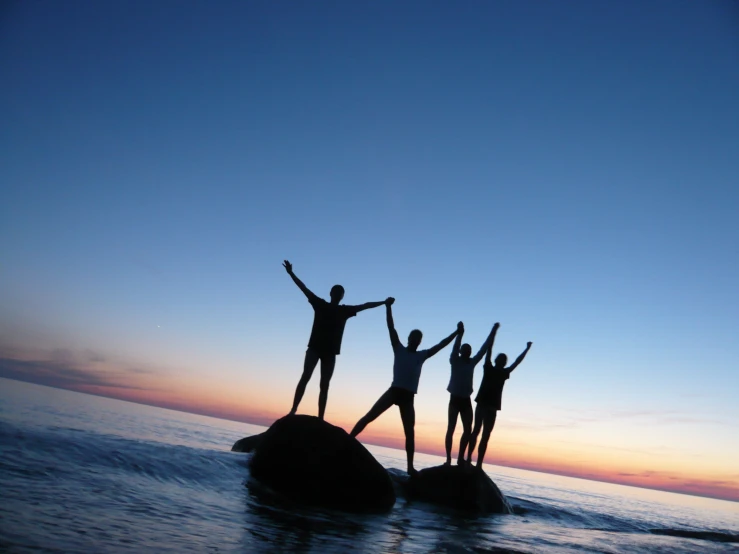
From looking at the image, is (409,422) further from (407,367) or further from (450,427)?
(450,427)

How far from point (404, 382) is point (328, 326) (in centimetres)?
190

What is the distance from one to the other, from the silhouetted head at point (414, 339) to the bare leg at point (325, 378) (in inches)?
62.8

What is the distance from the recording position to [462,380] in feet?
34.8

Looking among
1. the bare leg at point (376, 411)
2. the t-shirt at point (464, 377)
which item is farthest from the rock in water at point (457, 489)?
the bare leg at point (376, 411)

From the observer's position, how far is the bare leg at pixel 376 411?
9.40 m

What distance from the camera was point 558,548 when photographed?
22.9 feet

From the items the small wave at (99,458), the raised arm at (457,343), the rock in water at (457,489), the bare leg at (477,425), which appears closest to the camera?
the small wave at (99,458)

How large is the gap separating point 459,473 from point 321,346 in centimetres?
445

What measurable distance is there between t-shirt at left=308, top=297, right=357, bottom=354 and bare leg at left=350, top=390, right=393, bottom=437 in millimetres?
1357

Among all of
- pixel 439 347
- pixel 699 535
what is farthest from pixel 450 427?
pixel 699 535

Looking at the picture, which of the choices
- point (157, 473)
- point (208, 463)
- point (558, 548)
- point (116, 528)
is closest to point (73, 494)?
point (116, 528)

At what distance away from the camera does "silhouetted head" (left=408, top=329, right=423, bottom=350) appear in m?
9.71

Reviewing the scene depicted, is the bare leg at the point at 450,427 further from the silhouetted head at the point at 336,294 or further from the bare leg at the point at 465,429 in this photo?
the silhouetted head at the point at 336,294

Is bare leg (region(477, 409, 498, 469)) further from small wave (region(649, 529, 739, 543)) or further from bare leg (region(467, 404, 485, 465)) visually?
small wave (region(649, 529, 739, 543))
